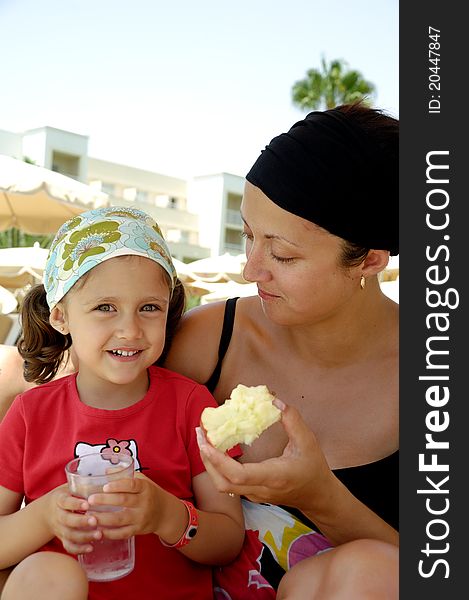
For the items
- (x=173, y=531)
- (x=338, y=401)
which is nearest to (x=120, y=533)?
(x=173, y=531)

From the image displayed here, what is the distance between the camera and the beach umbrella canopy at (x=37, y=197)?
8.09 meters

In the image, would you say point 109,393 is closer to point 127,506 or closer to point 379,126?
point 127,506

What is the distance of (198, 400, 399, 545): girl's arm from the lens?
5.29 ft

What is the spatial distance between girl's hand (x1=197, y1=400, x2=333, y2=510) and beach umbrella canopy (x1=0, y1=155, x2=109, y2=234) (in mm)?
7000

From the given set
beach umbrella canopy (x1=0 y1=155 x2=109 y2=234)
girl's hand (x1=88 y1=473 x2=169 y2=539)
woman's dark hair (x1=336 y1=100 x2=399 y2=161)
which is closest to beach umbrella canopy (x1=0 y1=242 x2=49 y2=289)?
beach umbrella canopy (x1=0 y1=155 x2=109 y2=234)

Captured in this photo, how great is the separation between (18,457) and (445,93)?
1512 mm

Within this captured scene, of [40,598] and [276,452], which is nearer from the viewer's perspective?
[40,598]

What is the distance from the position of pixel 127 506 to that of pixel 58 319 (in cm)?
72

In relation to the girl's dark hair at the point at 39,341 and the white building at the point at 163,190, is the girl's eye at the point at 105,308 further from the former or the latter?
the white building at the point at 163,190

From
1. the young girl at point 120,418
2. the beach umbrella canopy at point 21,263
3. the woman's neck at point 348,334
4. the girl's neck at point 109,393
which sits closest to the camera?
the young girl at point 120,418

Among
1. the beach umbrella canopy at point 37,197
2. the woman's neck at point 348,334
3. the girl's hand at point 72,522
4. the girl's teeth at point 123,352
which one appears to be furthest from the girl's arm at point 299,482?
the beach umbrella canopy at point 37,197

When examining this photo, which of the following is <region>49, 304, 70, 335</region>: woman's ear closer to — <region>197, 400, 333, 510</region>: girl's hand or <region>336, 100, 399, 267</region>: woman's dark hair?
<region>197, 400, 333, 510</region>: girl's hand

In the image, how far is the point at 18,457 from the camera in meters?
2.02

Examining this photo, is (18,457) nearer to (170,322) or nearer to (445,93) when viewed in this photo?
(170,322)
